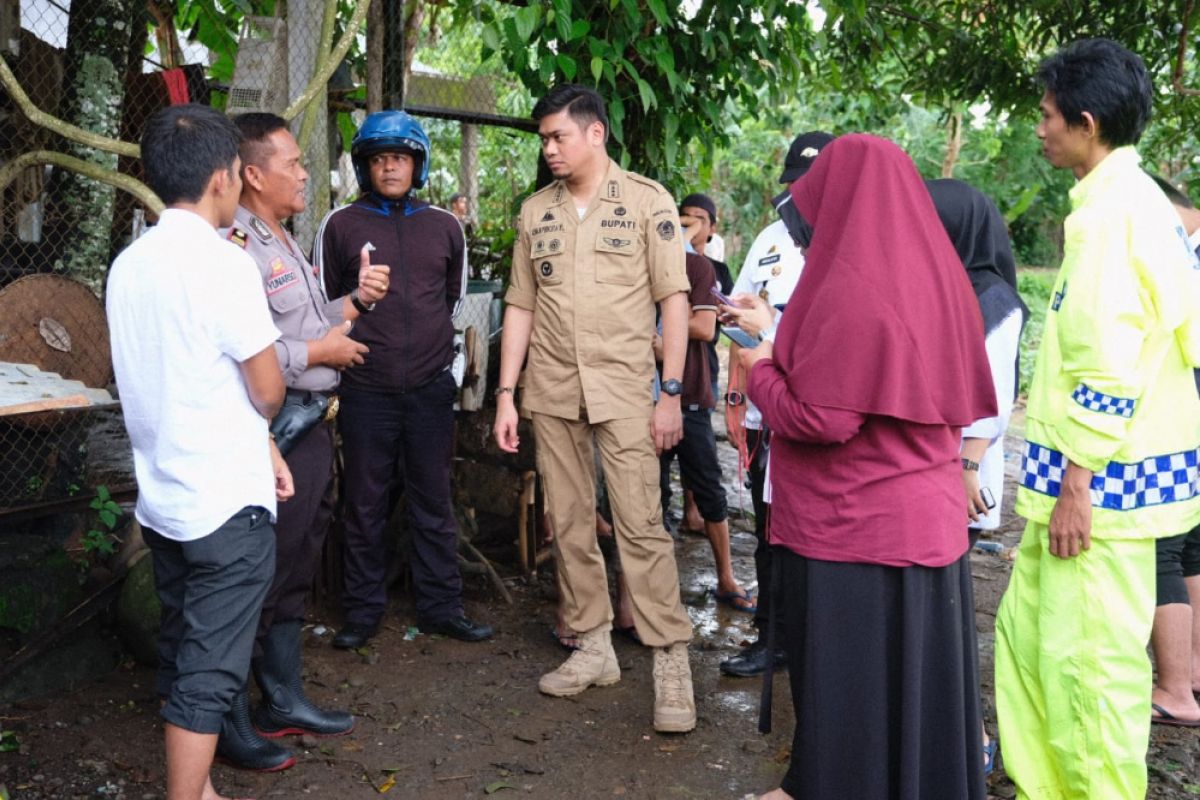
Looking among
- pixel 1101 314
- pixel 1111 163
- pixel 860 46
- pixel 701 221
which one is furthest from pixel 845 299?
pixel 860 46

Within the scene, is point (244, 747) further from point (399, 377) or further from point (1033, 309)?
point (1033, 309)

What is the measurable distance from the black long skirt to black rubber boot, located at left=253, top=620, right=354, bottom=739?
1796 millimetres

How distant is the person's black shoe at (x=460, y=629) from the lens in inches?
182

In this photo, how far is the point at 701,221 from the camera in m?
5.92

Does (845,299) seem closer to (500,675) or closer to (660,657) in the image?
(660,657)

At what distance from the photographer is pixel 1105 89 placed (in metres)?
2.83

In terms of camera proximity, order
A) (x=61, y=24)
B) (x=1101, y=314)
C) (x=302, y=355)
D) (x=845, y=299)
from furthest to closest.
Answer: (x=61, y=24), (x=302, y=355), (x=1101, y=314), (x=845, y=299)

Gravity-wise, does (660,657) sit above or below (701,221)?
below

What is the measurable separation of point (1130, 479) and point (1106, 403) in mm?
289

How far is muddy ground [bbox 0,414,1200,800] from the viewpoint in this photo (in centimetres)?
339

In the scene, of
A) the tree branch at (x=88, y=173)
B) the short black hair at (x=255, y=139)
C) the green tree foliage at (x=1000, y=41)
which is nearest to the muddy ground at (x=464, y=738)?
the tree branch at (x=88, y=173)

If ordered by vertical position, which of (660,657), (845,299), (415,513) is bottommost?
(660,657)

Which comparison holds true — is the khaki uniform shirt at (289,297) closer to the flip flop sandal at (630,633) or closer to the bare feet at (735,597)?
the flip flop sandal at (630,633)

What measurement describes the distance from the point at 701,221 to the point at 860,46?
86.0 inches
